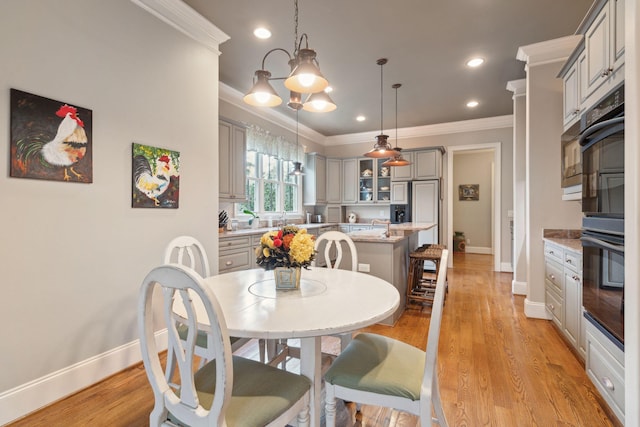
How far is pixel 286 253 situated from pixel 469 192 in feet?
25.4

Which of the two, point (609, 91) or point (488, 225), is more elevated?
point (609, 91)

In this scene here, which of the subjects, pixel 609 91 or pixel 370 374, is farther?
pixel 609 91

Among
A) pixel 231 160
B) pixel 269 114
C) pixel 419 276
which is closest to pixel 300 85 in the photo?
pixel 231 160

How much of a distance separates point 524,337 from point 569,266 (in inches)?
30.8

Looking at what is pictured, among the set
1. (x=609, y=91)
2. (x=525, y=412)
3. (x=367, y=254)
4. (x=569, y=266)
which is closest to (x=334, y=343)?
→ (x=367, y=254)

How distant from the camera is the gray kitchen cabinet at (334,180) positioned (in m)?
6.61

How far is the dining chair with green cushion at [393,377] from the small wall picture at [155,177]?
187cm

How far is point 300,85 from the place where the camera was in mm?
1780

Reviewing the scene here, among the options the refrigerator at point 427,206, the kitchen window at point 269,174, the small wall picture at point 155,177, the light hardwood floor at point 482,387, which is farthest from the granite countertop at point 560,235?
the kitchen window at point 269,174

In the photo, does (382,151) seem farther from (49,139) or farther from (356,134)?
(356,134)

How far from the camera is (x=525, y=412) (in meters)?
1.74

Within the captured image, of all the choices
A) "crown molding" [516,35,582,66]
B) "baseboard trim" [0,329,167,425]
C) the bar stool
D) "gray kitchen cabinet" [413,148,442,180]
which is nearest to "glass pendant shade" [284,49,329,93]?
"baseboard trim" [0,329,167,425]

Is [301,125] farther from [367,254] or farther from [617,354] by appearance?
Result: [617,354]

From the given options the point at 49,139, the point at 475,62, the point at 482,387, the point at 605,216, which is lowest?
the point at 482,387
